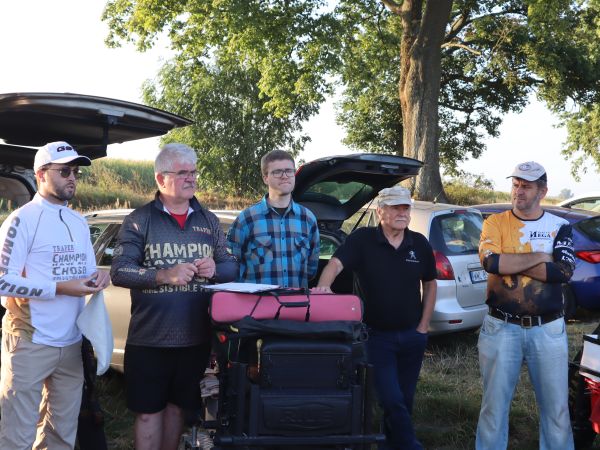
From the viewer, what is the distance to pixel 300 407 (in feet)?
10.6

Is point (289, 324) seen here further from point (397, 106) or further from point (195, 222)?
point (397, 106)

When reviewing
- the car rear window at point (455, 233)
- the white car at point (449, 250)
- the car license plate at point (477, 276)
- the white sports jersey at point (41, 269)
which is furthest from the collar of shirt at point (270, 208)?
the car license plate at point (477, 276)

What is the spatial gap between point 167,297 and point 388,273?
1.39 metres

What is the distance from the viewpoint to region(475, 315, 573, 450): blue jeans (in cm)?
431

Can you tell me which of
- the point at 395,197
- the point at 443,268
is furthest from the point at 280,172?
the point at 443,268

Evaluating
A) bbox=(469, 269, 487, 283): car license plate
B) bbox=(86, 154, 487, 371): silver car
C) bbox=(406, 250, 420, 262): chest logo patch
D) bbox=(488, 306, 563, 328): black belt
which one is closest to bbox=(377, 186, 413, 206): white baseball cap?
bbox=(406, 250, 420, 262): chest logo patch

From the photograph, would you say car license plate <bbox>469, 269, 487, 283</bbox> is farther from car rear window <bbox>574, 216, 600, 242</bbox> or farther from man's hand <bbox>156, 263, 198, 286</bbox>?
man's hand <bbox>156, 263, 198, 286</bbox>

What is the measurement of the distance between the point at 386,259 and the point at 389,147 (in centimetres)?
2621

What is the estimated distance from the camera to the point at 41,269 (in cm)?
368

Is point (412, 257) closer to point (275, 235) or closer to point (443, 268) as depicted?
point (275, 235)

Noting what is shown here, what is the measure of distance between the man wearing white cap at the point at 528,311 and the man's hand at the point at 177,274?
1.81 m

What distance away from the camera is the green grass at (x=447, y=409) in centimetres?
513

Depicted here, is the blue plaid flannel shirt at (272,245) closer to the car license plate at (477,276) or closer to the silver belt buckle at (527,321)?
the silver belt buckle at (527,321)

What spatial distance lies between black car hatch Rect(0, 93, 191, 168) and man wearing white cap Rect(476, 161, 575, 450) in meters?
2.11
